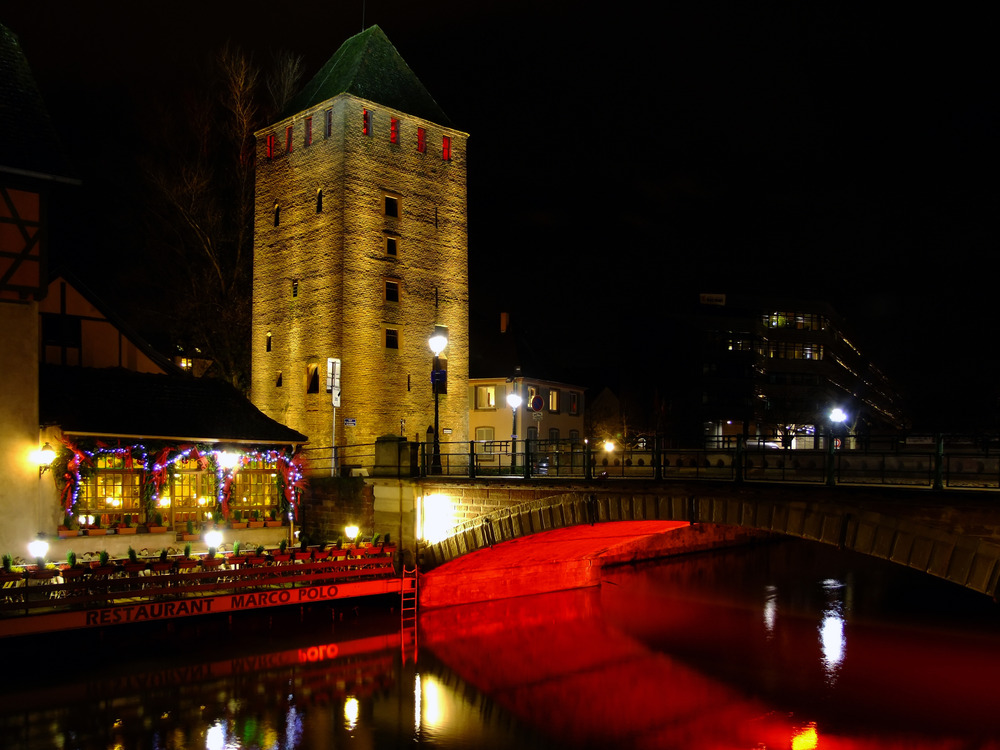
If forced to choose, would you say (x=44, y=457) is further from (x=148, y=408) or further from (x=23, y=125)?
(x=23, y=125)

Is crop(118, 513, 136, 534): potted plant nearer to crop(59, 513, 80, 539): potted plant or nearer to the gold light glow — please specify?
crop(59, 513, 80, 539): potted plant

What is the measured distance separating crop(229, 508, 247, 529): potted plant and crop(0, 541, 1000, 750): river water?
4466mm

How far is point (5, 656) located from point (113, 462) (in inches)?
277

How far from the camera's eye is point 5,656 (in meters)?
19.9

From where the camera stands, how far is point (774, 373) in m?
79.1

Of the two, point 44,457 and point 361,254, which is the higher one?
point 361,254

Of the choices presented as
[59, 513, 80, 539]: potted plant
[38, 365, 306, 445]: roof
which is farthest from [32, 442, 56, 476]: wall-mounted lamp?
[59, 513, 80, 539]: potted plant

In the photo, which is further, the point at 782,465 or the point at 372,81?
the point at 372,81

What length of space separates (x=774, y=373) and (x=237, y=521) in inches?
2333

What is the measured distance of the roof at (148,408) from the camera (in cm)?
2514

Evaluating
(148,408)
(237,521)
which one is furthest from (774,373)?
(148,408)

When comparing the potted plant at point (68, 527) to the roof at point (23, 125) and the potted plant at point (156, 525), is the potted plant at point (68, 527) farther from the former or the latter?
the roof at point (23, 125)

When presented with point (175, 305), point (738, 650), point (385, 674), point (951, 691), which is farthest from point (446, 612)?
point (175, 305)

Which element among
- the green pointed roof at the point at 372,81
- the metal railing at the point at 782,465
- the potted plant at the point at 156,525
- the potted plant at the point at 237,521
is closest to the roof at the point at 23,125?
the potted plant at the point at 156,525
